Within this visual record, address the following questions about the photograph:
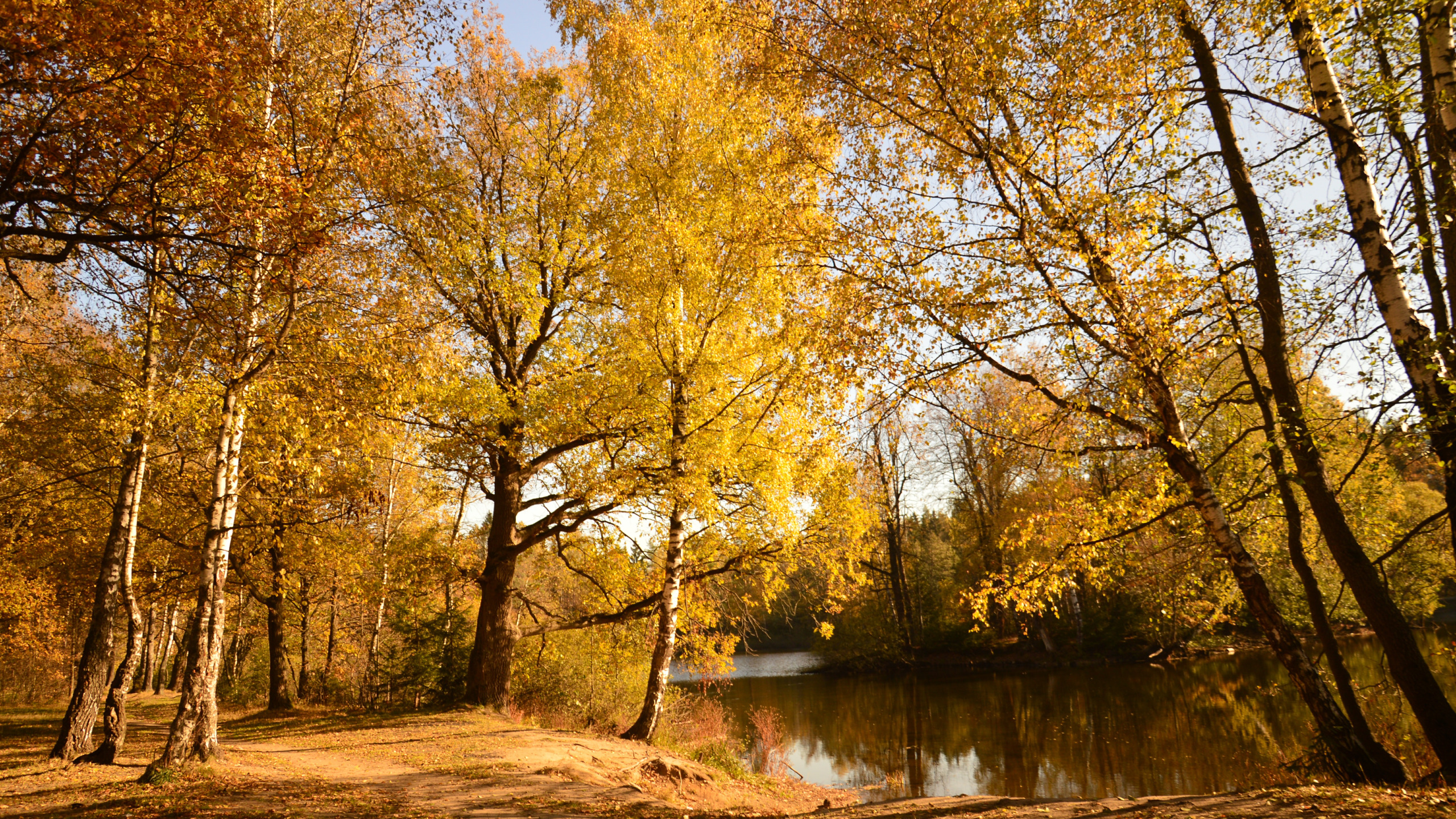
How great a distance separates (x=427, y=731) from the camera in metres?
11.0

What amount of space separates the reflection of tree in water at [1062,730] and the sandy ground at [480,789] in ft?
10.4

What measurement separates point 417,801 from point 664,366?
6.36 meters

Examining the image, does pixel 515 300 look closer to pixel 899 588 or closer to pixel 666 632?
pixel 666 632

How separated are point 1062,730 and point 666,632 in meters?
10.4

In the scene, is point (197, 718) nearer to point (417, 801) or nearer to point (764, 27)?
point (417, 801)

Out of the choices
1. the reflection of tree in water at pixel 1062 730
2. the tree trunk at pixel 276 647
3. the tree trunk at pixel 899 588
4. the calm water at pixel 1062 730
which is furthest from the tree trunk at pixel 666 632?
the tree trunk at pixel 899 588

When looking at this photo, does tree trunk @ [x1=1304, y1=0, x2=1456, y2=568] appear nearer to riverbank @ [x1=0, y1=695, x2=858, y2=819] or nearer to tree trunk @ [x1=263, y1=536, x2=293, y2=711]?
riverbank @ [x1=0, y1=695, x2=858, y2=819]

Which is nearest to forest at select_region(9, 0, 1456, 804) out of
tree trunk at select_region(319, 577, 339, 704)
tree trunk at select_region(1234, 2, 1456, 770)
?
tree trunk at select_region(1234, 2, 1456, 770)

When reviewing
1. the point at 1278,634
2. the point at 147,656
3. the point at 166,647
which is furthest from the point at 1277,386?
the point at 147,656

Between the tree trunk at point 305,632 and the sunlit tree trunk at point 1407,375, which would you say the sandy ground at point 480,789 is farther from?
the tree trunk at point 305,632

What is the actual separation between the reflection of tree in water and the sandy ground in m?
3.16

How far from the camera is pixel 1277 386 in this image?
6473 mm

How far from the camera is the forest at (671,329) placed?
5.58m

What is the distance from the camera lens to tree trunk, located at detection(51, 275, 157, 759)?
343 inches
